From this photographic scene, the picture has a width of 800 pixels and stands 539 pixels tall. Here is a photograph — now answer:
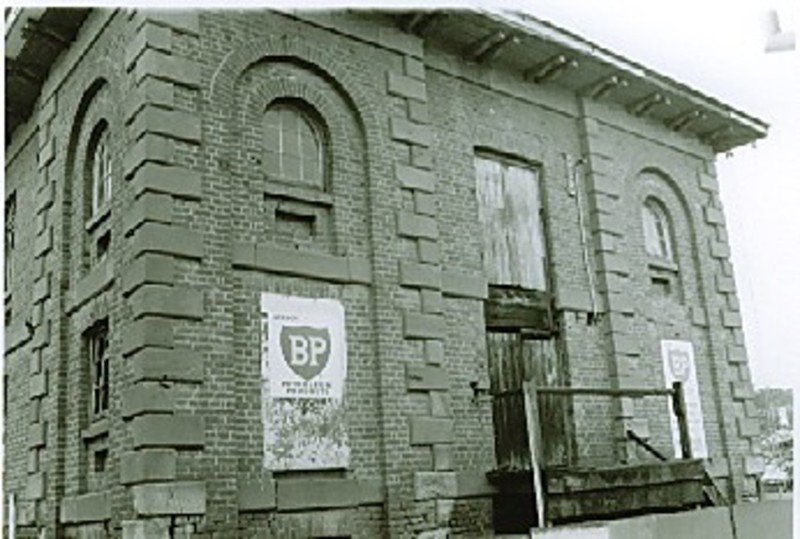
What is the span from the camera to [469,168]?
441 inches

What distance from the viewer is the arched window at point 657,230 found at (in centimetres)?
1341

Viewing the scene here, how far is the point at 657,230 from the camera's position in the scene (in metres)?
13.6

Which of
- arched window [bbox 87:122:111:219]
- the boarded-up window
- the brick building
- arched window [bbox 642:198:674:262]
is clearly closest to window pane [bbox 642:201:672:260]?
arched window [bbox 642:198:674:262]

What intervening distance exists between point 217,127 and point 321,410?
301 centimetres

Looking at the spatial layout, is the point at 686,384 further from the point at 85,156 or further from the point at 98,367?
the point at 85,156

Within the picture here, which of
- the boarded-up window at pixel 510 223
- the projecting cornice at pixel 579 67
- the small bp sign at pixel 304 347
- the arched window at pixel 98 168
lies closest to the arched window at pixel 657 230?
the projecting cornice at pixel 579 67

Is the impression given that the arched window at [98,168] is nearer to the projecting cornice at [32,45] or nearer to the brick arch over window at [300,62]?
the projecting cornice at [32,45]

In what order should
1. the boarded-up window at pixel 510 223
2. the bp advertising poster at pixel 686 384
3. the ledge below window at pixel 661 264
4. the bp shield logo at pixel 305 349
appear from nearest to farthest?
the bp shield logo at pixel 305 349, the boarded-up window at pixel 510 223, the bp advertising poster at pixel 686 384, the ledge below window at pixel 661 264

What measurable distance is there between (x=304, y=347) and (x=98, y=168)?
330cm

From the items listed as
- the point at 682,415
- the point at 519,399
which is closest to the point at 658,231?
the point at 682,415

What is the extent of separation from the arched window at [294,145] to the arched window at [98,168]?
5.89ft

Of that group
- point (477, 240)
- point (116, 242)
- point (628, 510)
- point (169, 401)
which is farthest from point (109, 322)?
point (628, 510)

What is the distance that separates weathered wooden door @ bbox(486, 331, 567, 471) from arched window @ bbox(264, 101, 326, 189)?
2.98 metres

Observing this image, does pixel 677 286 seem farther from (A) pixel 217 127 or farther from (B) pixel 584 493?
(A) pixel 217 127
